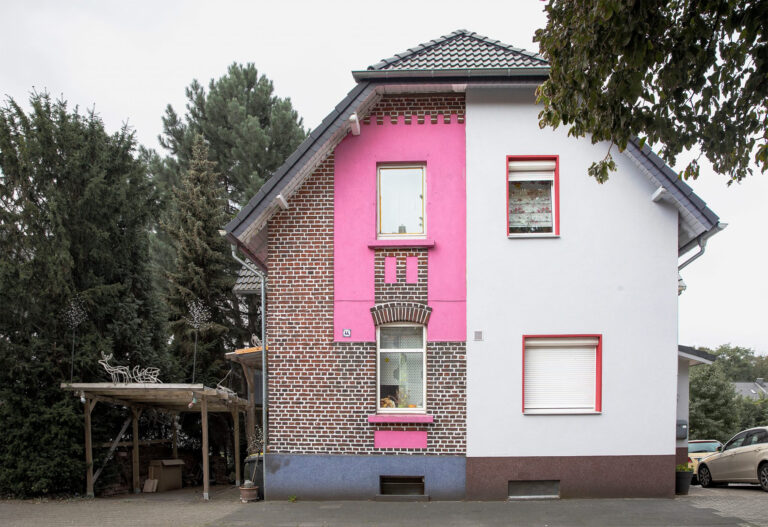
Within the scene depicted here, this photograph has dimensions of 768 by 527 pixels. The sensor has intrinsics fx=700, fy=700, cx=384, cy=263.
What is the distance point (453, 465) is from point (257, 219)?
17.5ft

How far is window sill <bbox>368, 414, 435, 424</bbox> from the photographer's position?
11836mm

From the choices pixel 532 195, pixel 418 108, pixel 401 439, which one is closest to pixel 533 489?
pixel 401 439

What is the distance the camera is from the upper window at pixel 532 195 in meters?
12.4

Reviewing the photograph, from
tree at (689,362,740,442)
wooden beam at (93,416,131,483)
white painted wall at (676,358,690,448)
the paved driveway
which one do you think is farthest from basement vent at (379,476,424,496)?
tree at (689,362,740,442)

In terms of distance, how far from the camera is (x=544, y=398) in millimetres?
12086

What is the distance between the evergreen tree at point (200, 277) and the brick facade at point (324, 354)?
1206 cm

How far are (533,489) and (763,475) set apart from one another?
5.92 meters

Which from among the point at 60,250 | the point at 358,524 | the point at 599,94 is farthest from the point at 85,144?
the point at 599,94

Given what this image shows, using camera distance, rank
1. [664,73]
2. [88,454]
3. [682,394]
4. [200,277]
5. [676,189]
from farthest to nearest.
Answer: [200,277], [88,454], [682,394], [676,189], [664,73]

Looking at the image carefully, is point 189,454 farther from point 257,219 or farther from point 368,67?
point 368,67

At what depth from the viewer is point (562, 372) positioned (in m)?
12.1

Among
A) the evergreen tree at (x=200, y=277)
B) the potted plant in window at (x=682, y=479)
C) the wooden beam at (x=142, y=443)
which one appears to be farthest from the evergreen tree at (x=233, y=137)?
the potted plant in window at (x=682, y=479)

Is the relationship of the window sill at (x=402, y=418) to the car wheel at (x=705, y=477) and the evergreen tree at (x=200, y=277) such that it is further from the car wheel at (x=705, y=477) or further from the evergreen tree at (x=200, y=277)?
the evergreen tree at (x=200, y=277)

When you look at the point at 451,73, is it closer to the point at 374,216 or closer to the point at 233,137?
the point at 374,216
